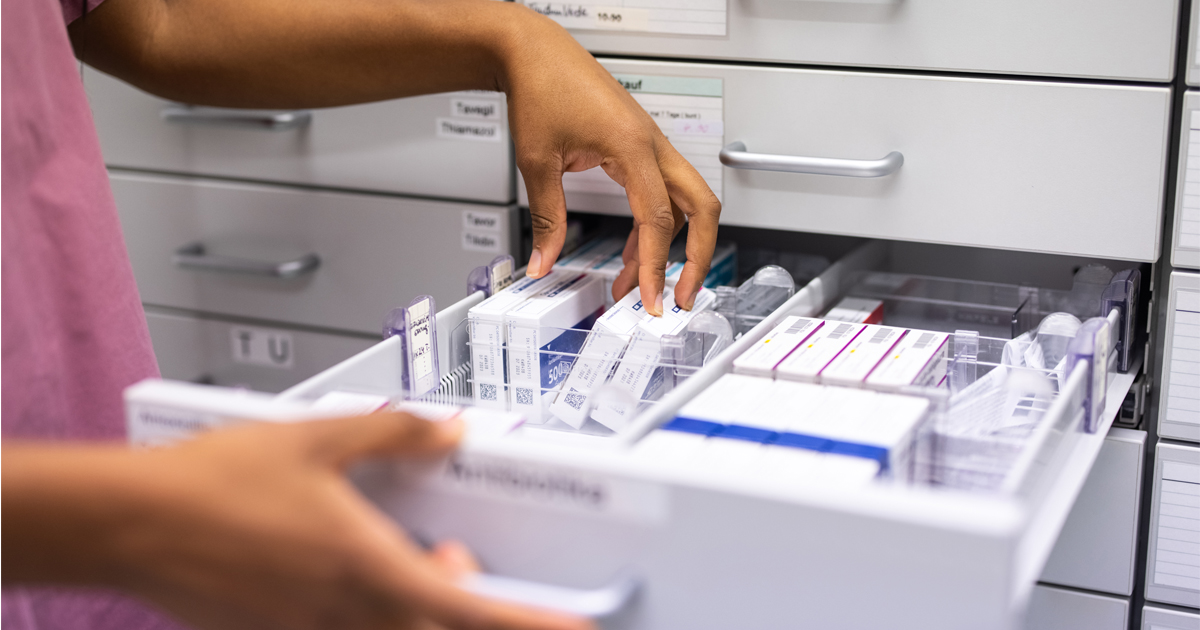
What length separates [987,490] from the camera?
1.86ft

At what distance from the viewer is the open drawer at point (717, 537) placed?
44 cm

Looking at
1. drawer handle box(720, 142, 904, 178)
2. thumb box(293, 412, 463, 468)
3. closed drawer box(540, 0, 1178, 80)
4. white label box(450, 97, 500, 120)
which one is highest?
closed drawer box(540, 0, 1178, 80)

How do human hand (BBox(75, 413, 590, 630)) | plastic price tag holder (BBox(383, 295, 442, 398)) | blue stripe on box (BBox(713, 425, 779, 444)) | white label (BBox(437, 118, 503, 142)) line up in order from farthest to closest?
white label (BBox(437, 118, 503, 142)) < plastic price tag holder (BBox(383, 295, 442, 398)) < blue stripe on box (BBox(713, 425, 779, 444)) < human hand (BBox(75, 413, 590, 630))

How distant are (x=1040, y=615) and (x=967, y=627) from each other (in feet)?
1.93

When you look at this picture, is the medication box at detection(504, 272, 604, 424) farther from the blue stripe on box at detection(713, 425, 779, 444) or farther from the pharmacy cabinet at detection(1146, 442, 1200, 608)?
the pharmacy cabinet at detection(1146, 442, 1200, 608)

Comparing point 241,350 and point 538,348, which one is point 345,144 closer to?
point 241,350

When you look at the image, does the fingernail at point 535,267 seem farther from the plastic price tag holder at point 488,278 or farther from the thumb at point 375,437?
the thumb at point 375,437

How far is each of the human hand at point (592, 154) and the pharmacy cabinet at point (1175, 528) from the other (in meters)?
0.44

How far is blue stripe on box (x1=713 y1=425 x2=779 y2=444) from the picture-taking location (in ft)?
1.96

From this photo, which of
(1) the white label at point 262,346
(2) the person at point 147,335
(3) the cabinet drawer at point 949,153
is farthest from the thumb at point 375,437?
(1) the white label at point 262,346

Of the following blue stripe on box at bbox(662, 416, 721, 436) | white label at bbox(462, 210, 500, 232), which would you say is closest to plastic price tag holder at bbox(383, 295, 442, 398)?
blue stripe on box at bbox(662, 416, 721, 436)

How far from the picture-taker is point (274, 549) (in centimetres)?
42

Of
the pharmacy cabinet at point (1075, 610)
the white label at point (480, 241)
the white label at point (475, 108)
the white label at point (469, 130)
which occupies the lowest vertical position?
the pharmacy cabinet at point (1075, 610)

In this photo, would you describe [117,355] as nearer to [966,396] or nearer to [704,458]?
[704,458]
